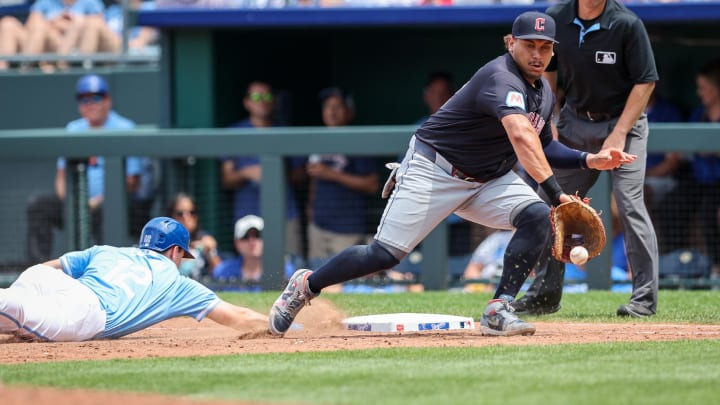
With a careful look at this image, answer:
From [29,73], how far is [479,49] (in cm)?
484

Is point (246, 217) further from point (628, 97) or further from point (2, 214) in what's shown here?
point (628, 97)

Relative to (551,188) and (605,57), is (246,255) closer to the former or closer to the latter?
→ (605,57)

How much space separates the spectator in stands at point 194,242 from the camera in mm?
10688

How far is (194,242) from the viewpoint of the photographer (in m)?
10.8

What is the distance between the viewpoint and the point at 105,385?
5.08 meters

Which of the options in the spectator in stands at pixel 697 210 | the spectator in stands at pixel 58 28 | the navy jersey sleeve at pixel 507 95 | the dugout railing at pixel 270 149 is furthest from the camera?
the spectator in stands at pixel 58 28

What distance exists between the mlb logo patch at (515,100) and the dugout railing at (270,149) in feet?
12.4

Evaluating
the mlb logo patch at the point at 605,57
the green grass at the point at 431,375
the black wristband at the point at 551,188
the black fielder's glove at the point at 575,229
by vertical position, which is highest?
the mlb logo patch at the point at 605,57

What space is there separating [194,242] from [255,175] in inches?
33.4

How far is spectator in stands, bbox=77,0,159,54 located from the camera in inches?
519

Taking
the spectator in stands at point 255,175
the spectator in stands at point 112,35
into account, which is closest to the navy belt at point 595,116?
the spectator in stands at point 255,175

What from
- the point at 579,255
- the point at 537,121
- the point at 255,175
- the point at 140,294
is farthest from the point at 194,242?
the point at 579,255

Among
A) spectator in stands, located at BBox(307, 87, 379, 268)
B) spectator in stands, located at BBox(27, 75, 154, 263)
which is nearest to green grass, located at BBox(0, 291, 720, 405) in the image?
spectator in stands, located at BBox(307, 87, 379, 268)

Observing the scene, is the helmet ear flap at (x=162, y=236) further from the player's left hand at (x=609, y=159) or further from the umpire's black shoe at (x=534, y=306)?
the player's left hand at (x=609, y=159)
